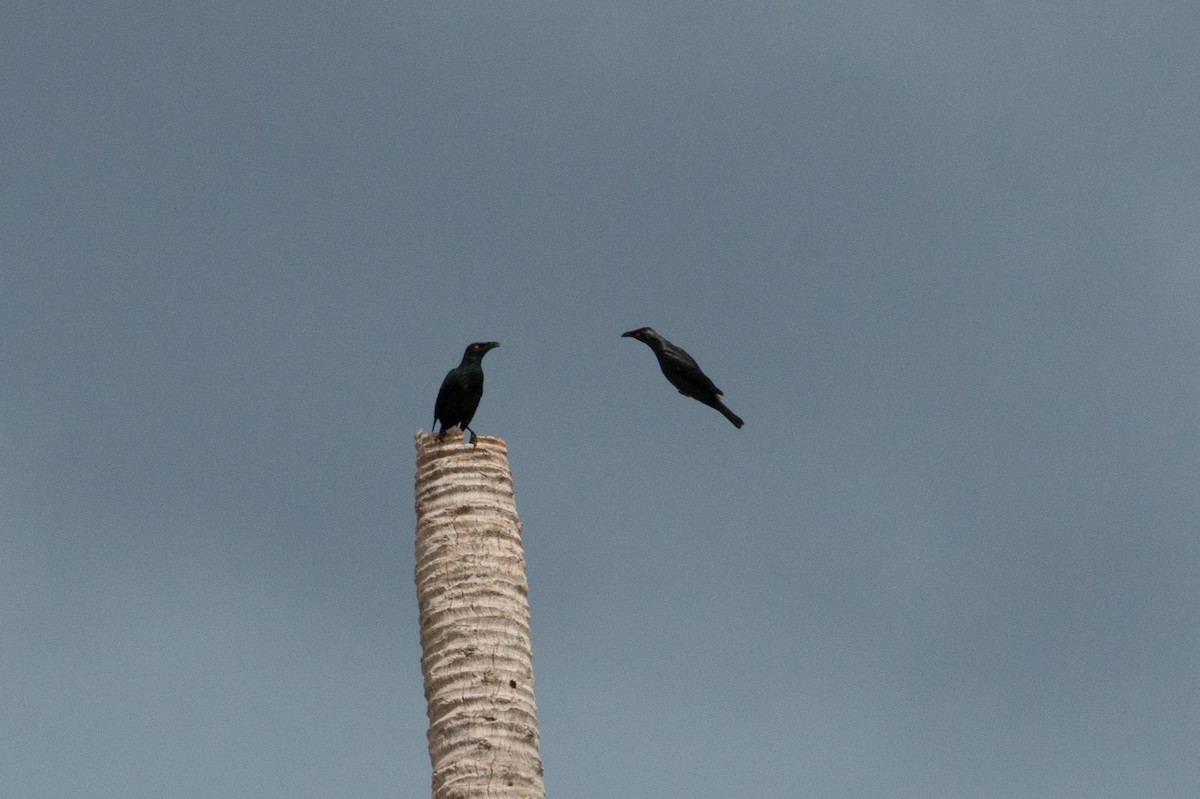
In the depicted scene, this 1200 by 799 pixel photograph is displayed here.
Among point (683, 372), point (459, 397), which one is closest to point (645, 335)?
point (683, 372)

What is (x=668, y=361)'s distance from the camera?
15.6m

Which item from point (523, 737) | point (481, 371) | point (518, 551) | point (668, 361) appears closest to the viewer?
point (523, 737)

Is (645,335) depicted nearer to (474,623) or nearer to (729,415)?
→ (729,415)

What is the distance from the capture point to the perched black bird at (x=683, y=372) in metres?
15.5

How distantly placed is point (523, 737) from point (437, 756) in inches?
Answer: 23.9

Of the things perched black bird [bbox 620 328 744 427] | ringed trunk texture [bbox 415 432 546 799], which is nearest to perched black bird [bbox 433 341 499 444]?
ringed trunk texture [bbox 415 432 546 799]

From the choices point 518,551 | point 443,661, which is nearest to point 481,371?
point 518,551

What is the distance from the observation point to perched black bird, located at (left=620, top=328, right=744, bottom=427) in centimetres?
1545

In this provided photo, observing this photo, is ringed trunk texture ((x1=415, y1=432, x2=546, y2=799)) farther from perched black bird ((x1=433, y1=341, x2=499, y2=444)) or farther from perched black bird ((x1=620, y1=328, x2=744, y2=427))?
perched black bird ((x1=620, y1=328, x2=744, y2=427))

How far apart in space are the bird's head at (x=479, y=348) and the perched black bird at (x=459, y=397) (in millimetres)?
236

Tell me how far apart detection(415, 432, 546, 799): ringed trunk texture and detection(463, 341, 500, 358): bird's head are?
103 centimetres

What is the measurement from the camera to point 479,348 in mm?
13938

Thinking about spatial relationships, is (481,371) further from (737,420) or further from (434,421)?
(737,420)

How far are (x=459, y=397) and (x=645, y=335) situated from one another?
298 cm
